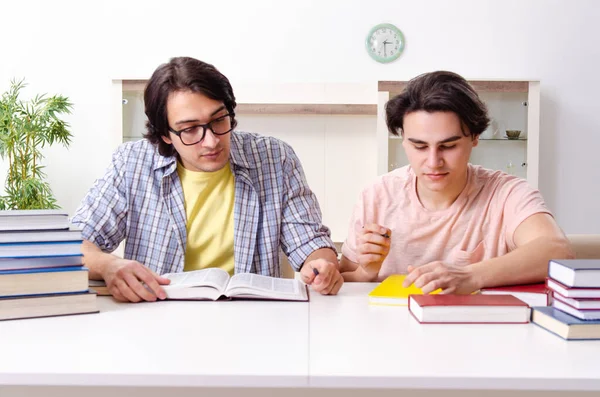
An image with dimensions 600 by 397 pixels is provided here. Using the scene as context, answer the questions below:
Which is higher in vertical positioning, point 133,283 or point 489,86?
point 489,86

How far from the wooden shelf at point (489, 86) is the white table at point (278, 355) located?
10.5 feet

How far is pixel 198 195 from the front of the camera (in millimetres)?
2178

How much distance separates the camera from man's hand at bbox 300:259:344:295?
1667mm

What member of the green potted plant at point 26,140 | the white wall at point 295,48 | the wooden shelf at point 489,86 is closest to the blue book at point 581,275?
the wooden shelf at point 489,86

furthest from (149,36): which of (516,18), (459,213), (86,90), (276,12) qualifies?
(459,213)

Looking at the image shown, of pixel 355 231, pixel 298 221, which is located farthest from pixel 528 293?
pixel 298 221

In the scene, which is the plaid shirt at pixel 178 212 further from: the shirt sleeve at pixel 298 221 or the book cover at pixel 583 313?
the book cover at pixel 583 313

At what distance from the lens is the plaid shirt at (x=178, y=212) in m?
2.12

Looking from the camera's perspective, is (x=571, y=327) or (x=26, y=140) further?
(x=26, y=140)

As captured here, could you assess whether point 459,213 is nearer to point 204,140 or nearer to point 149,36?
point 204,140

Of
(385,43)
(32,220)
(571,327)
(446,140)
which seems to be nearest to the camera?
(571,327)

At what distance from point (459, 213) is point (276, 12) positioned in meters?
3.16

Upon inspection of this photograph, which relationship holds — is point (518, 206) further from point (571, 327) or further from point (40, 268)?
point (40, 268)

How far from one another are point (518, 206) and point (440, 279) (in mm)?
618
